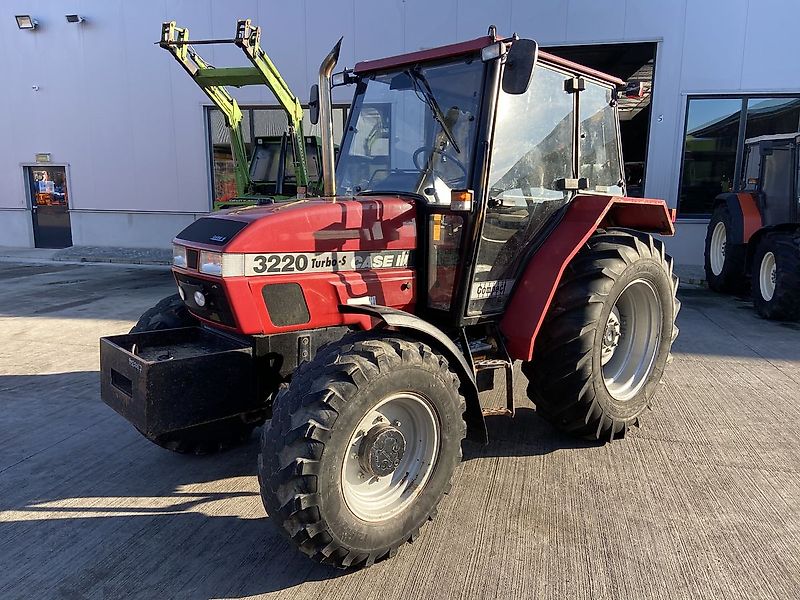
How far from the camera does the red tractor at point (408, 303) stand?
2551 millimetres

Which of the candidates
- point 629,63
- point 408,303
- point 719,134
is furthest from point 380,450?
point 629,63

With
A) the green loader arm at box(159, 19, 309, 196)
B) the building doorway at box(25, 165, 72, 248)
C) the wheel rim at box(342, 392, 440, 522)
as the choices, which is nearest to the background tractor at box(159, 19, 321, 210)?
the green loader arm at box(159, 19, 309, 196)

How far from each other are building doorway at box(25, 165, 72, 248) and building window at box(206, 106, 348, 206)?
4017 millimetres

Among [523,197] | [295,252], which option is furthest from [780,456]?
[295,252]

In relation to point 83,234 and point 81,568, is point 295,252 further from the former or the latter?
point 83,234

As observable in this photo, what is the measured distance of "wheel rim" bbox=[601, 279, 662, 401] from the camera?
13.4 feet

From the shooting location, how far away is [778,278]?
735cm

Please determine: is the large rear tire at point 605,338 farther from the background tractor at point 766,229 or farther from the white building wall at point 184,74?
the white building wall at point 184,74

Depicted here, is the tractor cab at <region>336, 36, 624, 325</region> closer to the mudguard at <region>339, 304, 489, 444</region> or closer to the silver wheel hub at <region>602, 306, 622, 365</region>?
the mudguard at <region>339, 304, 489, 444</region>

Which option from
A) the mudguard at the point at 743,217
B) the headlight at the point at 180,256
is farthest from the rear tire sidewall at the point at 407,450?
the mudguard at the point at 743,217

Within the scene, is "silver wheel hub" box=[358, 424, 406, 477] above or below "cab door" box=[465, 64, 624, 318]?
below

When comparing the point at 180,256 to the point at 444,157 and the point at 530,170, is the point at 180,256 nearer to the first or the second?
the point at 444,157

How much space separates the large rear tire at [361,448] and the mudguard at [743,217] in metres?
7.23

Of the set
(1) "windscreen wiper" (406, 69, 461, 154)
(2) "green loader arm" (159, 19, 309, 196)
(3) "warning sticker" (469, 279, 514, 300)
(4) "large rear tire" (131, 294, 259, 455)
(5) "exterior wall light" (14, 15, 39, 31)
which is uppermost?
(5) "exterior wall light" (14, 15, 39, 31)
